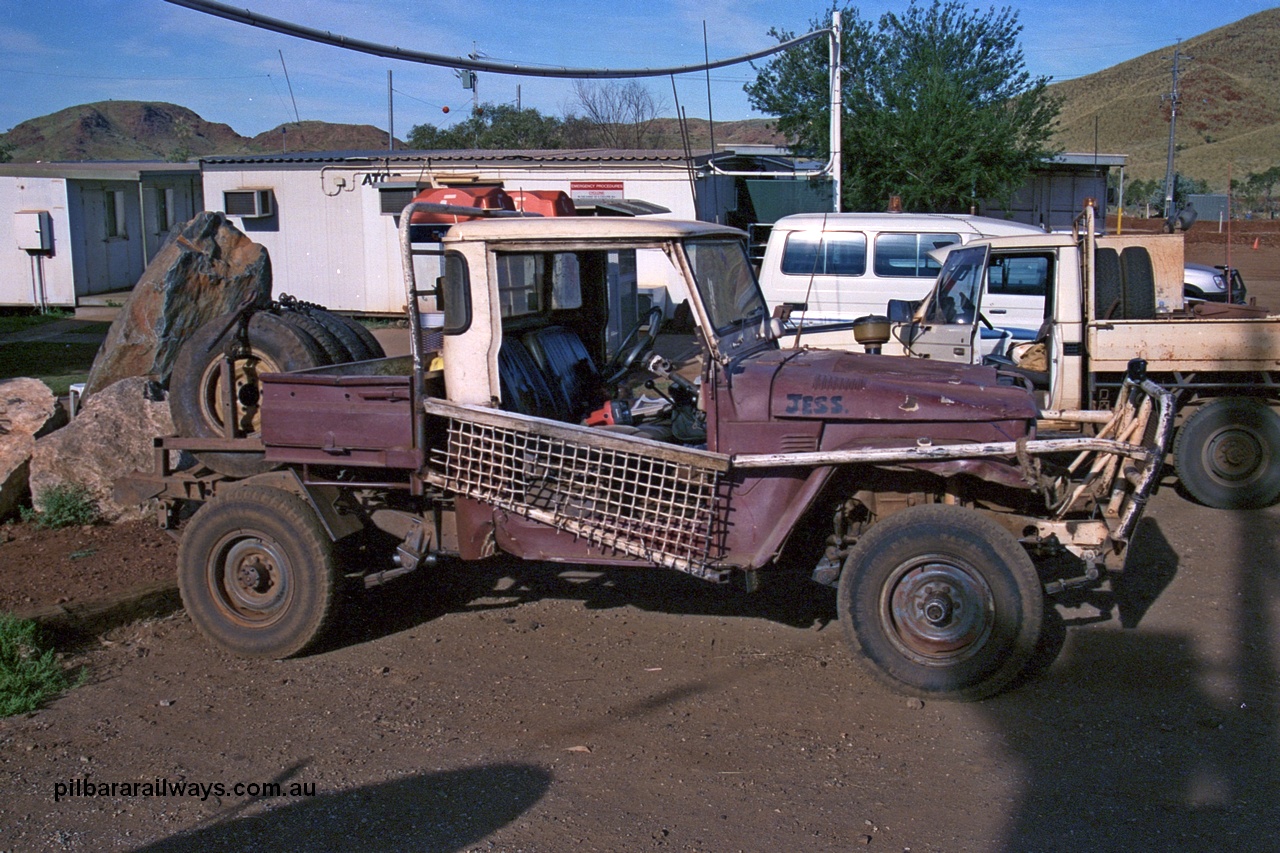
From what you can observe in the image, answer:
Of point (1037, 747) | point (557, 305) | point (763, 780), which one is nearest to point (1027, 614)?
point (1037, 747)

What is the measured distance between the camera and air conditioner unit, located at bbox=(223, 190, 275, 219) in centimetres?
2019

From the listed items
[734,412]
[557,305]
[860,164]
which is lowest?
[734,412]

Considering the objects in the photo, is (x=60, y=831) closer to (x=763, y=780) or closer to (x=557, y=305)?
(x=763, y=780)

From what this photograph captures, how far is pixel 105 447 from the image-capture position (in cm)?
720

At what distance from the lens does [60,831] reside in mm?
3742

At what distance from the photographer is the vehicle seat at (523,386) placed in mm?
5242

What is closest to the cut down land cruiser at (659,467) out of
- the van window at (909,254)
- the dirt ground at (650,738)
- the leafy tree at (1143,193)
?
the dirt ground at (650,738)

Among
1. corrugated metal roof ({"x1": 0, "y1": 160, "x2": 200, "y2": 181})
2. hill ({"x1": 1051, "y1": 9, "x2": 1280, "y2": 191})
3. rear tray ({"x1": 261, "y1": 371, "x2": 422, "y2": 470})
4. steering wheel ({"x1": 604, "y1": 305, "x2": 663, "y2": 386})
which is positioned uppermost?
hill ({"x1": 1051, "y1": 9, "x2": 1280, "y2": 191})

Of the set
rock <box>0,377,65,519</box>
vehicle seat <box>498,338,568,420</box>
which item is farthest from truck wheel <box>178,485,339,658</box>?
rock <box>0,377,65,519</box>

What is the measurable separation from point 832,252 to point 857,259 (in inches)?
11.4

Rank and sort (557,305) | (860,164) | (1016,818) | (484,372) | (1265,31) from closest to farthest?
(1016,818) < (484,372) < (557,305) < (860,164) < (1265,31)

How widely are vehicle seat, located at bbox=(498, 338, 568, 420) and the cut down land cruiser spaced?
15mm

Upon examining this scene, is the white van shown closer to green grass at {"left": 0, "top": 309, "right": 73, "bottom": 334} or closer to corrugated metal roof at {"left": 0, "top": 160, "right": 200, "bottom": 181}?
green grass at {"left": 0, "top": 309, "right": 73, "bottom": 334}

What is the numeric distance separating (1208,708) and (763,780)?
2020 mm
